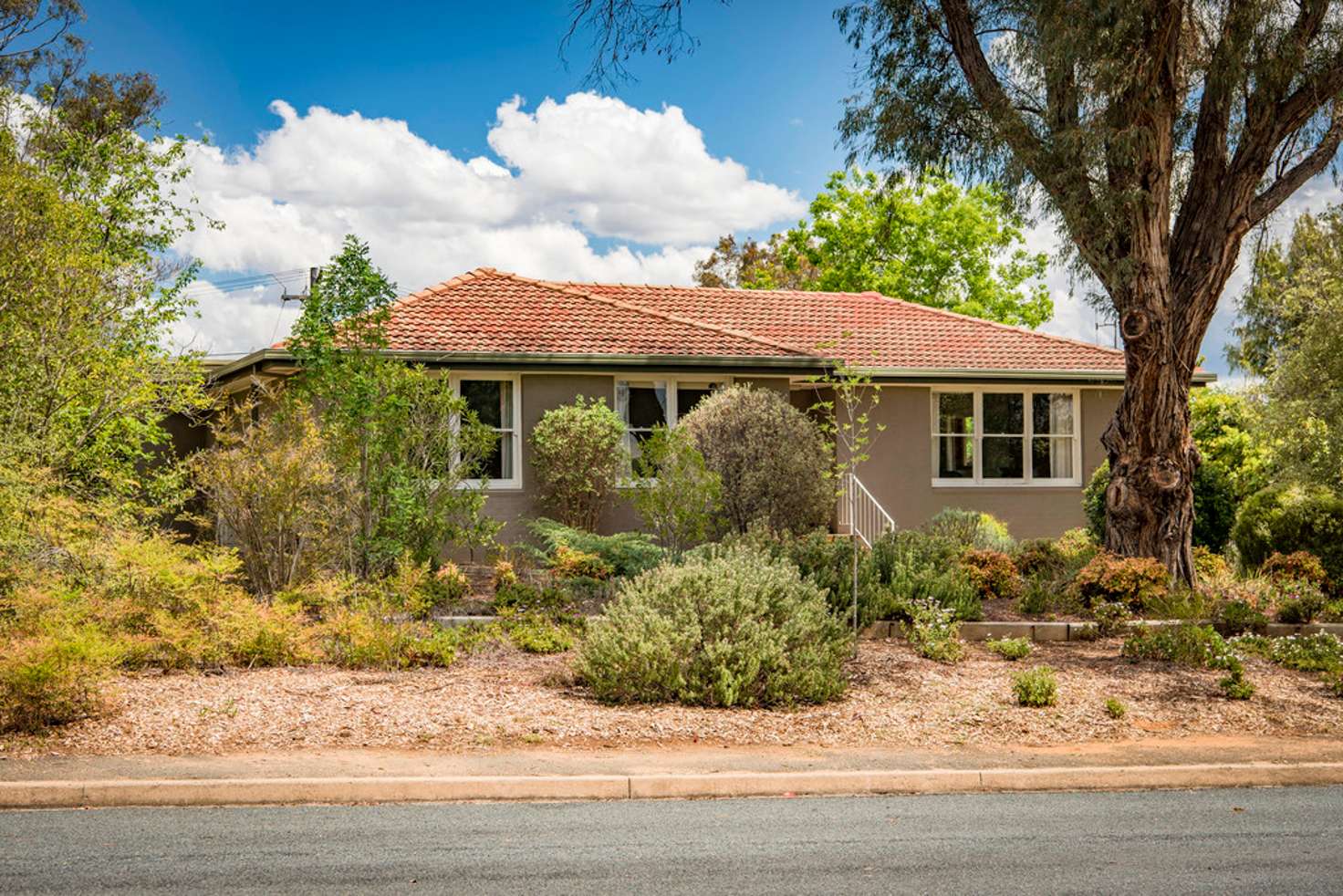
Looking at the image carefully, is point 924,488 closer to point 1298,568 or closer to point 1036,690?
point 1298,568

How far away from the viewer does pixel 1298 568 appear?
13789mm

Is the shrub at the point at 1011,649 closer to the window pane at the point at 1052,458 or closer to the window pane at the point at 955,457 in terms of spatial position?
the window pane at the point at 955,457

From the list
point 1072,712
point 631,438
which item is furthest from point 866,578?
point 631,438

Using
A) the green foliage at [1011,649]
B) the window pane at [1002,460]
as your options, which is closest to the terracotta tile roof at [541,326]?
the window pane at [1002,460]

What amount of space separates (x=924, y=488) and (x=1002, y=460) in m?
1.82

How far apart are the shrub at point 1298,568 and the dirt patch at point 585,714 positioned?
14.2 ft

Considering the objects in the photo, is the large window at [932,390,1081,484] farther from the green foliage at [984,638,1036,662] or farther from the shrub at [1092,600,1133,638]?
the green foliage at [984,638,1036,662]

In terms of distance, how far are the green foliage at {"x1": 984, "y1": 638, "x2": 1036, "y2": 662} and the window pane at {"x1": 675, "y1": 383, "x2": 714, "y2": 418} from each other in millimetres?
8513

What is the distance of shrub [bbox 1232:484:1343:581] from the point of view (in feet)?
46.6

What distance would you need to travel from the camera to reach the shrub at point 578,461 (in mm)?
16844

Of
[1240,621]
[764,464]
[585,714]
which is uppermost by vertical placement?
[764,464]

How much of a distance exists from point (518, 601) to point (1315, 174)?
416 inches

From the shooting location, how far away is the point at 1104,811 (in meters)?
6.70

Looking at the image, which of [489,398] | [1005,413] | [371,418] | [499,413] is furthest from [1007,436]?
[371,418]
